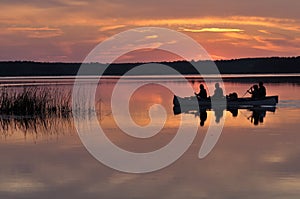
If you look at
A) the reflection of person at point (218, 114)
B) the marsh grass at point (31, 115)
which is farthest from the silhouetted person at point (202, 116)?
the marsh grass at point (31, 115)

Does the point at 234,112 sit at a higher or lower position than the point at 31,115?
lower

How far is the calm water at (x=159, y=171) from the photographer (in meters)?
9.77

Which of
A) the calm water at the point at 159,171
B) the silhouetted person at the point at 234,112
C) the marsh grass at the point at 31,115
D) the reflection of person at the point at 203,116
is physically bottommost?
the silhouetted person at the point at 234,112

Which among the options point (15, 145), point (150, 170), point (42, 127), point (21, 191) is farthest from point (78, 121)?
point (21, 191)

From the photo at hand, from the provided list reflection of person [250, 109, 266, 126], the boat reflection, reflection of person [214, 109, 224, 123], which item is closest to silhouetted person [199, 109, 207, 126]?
the boat reflection

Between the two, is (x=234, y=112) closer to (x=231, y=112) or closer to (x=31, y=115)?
(x=231, y=112)

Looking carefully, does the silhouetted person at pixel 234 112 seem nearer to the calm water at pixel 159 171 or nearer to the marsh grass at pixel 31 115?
the calm water at pixel 159 171

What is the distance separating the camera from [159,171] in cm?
1152

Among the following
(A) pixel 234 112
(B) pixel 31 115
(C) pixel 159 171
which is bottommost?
(A) pixel 234 112

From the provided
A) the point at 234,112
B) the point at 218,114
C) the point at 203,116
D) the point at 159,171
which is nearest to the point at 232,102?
the point at 234,112

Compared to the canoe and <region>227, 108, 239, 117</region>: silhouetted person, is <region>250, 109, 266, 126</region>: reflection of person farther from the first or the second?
the canoe

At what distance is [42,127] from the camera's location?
19734 mm

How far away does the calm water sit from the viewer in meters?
9.77

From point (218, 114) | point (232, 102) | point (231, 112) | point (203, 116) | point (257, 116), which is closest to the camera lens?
point (257, 116)
